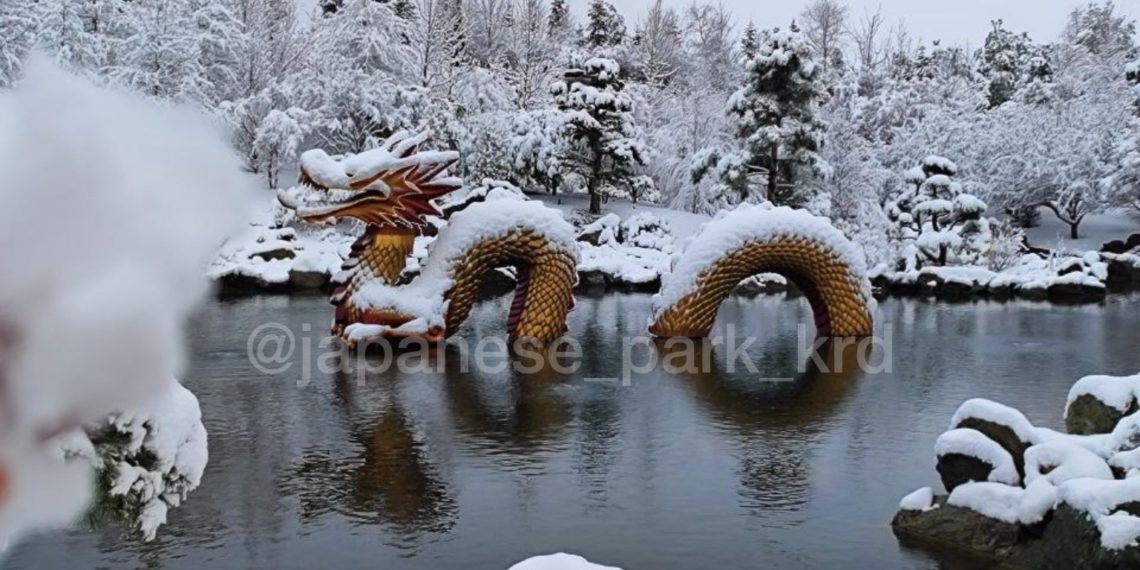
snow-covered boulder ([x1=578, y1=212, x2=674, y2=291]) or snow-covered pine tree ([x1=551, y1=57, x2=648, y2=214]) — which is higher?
snow-covered pine tree ([x1=551, y1=57, x2=648, y2=214])

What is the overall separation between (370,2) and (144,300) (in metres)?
28.2

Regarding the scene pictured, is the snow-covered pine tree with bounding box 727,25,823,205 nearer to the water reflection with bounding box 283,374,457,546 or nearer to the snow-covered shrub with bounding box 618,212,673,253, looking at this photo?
the snow-covered shrub with bounding box 618,212,673,253

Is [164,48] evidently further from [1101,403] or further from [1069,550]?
[1069,550]

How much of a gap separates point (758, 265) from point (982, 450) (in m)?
6.65

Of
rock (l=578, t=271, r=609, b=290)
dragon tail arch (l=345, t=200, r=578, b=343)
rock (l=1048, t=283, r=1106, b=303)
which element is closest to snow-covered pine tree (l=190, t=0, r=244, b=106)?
rock (l=578, t=271, r=609, b=290)

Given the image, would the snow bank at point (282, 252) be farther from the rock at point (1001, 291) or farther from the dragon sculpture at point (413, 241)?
the rock at point (1001, 291)

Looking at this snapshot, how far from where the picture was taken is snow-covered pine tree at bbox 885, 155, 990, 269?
21.1 m

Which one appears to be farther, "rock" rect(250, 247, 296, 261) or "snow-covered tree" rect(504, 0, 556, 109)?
"snow-covered tree" rect(504, 0, 556, 109)

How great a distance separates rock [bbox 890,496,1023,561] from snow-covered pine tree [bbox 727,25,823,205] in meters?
17.7

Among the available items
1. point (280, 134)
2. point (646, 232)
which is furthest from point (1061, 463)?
point (280, 134)

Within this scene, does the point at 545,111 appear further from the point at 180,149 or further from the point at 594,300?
the point at 180,149

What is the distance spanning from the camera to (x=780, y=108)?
22.8 m

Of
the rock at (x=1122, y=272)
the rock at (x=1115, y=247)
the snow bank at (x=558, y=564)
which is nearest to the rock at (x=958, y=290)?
the rock at (x=1122, y=272)

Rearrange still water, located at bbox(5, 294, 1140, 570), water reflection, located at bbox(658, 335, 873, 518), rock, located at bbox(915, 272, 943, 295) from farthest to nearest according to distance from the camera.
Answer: rock, located at bbox(915, 272, 943, 295) < water reflection, located at bbox(658, 335, 873, 518) < still water, located at bbox(5, 294, 1140, 570)
